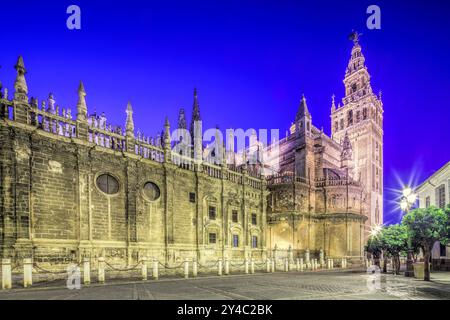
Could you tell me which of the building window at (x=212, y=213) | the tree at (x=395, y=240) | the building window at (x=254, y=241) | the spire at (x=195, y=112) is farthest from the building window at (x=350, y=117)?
the building window at (x=212, y=213)

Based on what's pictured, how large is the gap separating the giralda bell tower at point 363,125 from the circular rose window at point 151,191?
47.6m

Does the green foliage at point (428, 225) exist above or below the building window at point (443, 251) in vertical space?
above

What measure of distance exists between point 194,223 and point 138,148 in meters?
7.85

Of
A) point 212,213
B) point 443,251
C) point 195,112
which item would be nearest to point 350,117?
point 195,112

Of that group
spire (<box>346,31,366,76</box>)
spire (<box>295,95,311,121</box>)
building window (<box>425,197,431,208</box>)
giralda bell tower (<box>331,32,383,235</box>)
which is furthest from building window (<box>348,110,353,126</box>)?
building window (<box>425,197,431,208</box>)

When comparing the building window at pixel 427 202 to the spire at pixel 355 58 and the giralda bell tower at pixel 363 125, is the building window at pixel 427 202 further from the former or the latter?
the spire at pixel 355 58

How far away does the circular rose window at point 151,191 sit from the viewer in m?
23.5

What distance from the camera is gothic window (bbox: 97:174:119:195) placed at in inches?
818

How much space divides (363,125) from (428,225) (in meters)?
50.3

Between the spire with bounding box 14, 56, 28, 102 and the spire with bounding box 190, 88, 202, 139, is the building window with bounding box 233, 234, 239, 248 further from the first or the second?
the spire with bounding box 190, 88, 202, 139

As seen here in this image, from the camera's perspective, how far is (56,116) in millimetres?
18938

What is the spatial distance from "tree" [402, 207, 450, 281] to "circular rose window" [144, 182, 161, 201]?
1666 cm
